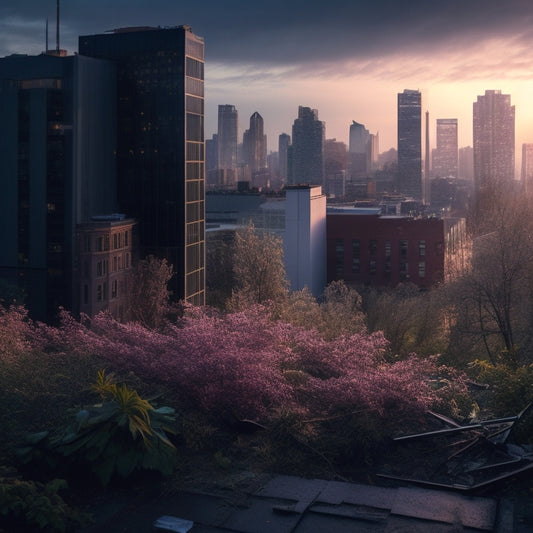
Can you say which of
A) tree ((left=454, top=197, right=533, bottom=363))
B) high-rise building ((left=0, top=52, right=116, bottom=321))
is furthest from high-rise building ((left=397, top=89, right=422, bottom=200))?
high-rise building ((left=0, top=52, right=116, bottom=321))

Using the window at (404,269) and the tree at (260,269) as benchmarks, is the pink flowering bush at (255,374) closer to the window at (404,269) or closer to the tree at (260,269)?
the tree at (260,269)

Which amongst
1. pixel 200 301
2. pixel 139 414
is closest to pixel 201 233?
pixel 200 301

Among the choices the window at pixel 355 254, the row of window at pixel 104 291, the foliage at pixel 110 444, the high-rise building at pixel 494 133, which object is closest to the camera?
the foliage at pixel 110 444

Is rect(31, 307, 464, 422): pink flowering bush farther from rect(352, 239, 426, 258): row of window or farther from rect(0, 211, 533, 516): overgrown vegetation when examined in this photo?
rect(352, 239, 426, 258): row of window

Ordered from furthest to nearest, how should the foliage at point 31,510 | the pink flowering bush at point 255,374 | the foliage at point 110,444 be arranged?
1. the pink flowering bush at point 255,374
2. the foliage at point 110,444
3. the foliage at point 31,510

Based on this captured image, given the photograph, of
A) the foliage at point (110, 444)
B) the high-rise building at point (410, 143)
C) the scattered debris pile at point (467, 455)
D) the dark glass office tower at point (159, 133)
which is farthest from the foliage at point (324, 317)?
the high-rise building at point (410, 143)
